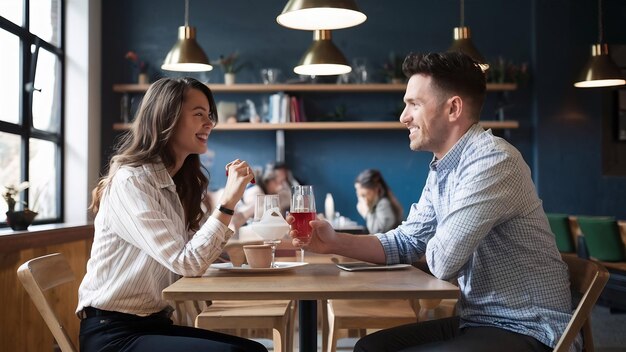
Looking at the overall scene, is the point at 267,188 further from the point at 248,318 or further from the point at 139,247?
the point at 139,247

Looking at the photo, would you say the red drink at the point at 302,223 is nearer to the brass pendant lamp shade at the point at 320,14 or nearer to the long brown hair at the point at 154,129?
the long brown hair at the point at 154,129

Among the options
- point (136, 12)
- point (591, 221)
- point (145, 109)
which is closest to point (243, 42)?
point (136, 12)

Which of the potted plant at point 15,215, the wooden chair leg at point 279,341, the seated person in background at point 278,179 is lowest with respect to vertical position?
the wooden chair leg at point 279,341

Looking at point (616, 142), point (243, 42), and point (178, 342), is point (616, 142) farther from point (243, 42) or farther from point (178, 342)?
point (178, 342)

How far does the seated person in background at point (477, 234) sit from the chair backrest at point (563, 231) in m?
4.60

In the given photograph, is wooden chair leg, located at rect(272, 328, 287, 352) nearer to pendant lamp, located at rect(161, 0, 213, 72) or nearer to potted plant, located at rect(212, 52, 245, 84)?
pendant lamp, located at rect(161, 0, 213, 72)

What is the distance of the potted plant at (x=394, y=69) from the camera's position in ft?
22.5

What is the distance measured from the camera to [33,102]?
5.61m

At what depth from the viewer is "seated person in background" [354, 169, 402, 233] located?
18.2 feet

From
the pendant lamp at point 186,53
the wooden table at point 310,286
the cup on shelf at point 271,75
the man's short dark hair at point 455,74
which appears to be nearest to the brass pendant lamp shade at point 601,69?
the cup on shelf at point 271,75

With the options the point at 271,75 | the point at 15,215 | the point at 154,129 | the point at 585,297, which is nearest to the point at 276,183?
the point at 271,75

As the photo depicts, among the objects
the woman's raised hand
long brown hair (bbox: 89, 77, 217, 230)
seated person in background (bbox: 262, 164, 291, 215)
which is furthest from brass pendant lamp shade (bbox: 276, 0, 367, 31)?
seated person in background (bbox: 262, 164, 291, 215)

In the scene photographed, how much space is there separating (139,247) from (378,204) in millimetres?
3884

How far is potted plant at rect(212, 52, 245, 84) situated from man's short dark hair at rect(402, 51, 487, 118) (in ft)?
16.5
